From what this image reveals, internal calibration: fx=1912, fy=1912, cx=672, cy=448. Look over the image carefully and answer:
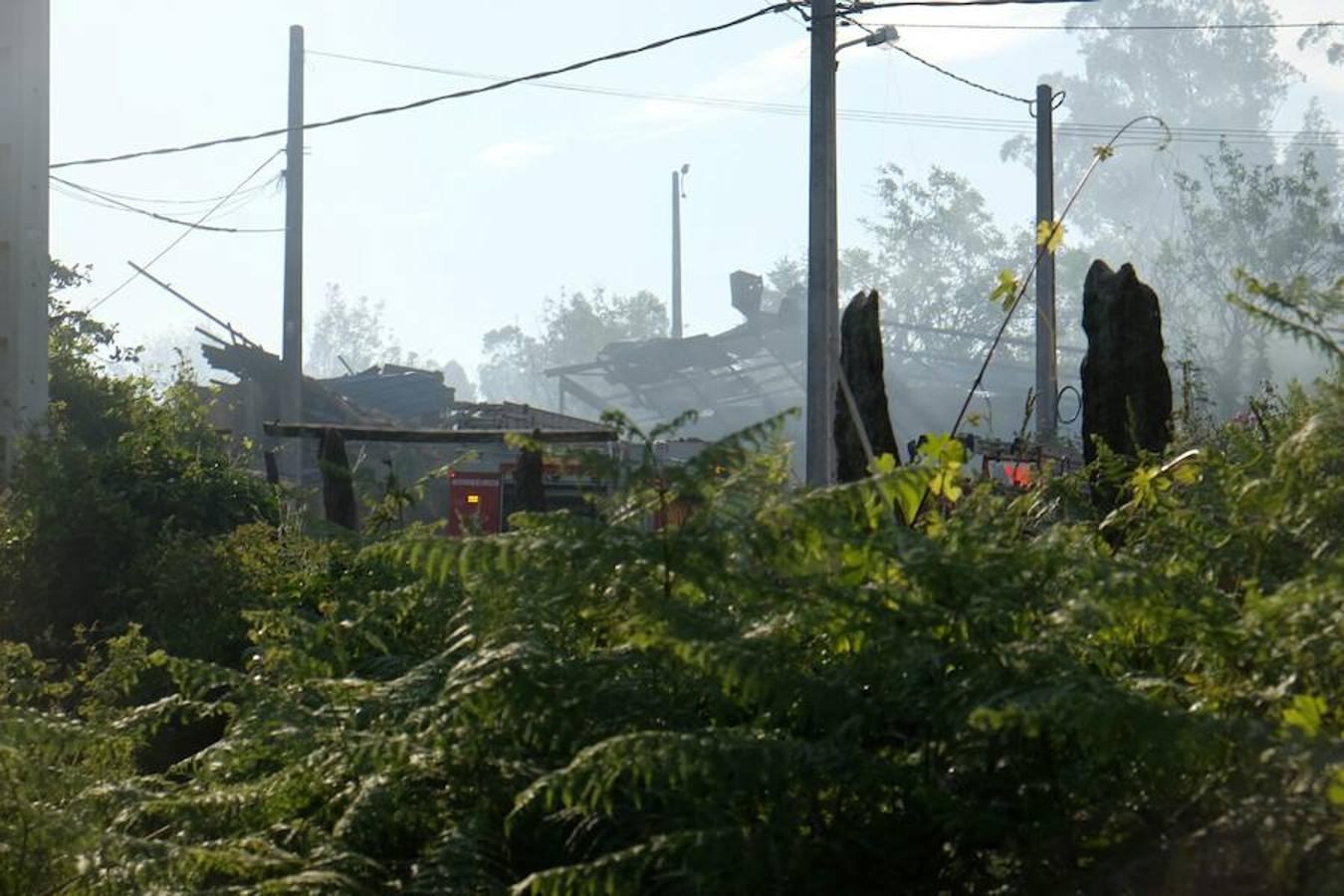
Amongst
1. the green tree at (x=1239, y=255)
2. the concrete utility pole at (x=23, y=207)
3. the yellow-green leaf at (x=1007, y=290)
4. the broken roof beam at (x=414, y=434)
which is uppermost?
the green tree at (x=1239, y=255)

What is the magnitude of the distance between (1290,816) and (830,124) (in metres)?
12.8

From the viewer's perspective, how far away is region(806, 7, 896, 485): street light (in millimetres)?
14195

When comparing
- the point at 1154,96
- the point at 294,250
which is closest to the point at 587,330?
the point at 1154,96

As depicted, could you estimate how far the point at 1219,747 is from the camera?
272cm

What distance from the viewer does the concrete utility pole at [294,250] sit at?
27234 millimetres

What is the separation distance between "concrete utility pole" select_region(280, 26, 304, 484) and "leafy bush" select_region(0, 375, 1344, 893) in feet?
77.0

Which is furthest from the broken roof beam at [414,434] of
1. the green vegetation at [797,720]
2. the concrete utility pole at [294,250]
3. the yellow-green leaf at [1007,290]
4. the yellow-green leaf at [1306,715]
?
the concrete utility pole at [294,250]

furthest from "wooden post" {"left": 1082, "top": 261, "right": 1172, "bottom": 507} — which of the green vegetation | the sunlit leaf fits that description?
the green vegetation

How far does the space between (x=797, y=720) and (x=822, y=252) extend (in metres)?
11.7

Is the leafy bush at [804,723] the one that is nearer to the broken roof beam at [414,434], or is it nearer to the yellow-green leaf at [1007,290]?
the yellow-green leaf at [1007,290]

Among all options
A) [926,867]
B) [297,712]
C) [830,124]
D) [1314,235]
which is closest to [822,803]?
[926,867]

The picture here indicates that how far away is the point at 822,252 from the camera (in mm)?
14641

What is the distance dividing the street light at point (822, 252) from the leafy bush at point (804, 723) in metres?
10.2

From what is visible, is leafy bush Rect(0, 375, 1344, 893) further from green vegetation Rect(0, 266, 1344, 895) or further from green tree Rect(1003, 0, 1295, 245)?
green tree Rect(1003, 0, 1295, 245)
